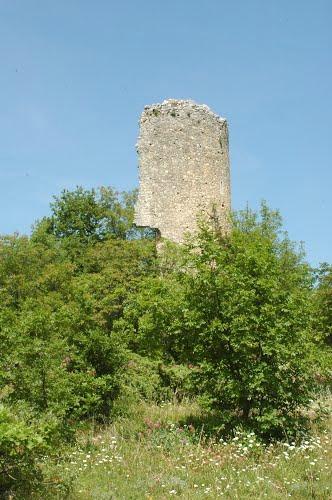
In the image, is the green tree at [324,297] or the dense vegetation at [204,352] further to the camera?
the green tree at [324,297]

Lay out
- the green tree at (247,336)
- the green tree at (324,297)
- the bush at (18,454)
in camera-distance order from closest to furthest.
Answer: the bush at (18,454) → the green tree at (247,336) → the green tree at (324,297)

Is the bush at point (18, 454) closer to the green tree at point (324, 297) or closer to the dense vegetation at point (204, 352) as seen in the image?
the dense vegetation at point (204, 352)

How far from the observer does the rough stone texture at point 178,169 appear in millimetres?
17984

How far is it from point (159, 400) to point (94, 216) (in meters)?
19.2

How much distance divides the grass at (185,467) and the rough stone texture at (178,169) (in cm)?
881

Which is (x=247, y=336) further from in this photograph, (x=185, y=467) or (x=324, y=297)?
(x=324, y=297)

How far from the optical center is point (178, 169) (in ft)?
59.2

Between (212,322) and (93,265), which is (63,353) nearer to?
(212,322)

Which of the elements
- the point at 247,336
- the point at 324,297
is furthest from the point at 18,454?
the point at 324,297

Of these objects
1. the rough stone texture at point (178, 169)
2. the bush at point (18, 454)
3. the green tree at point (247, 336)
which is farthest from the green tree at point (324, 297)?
the bush at point (18, 454)

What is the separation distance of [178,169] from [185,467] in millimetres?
11237

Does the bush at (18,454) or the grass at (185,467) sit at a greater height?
the bush at (18,454)

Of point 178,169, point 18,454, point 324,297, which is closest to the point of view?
point 18,454

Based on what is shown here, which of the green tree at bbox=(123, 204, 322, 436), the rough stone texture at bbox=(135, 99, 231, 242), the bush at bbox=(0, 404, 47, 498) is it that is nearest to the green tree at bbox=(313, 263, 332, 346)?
the rough stone texture at bbox=(135, 99, 231, 242)
